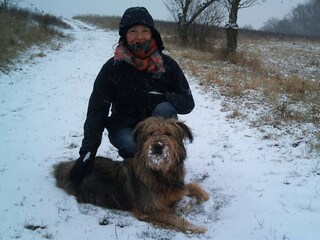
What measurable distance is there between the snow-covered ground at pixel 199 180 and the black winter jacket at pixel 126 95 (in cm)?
91

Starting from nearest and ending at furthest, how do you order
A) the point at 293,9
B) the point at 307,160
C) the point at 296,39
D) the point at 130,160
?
the point at 130,160 → the point at 307,160 → the point at 296,39 → the point at 293,9

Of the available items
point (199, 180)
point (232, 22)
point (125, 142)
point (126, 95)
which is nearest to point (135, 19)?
point (126, 95)

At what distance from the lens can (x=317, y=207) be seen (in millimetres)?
3590

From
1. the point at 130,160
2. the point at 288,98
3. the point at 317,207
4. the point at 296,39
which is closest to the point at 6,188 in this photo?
the point at 130,160

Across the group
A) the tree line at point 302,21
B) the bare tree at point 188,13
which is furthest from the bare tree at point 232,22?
the tree line at point 302,21

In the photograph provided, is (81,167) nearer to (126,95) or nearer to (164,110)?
(126,95)

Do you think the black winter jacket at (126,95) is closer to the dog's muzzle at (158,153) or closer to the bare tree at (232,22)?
the dog's muzzle at (158,153)

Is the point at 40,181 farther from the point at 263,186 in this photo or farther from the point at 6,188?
the point at 263,186

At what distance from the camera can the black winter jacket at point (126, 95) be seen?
405 centimetres

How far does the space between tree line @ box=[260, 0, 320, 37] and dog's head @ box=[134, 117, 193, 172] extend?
199 ft

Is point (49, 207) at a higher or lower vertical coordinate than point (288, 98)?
lower

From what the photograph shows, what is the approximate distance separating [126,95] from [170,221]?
1585 mm

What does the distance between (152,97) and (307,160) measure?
2369 mm

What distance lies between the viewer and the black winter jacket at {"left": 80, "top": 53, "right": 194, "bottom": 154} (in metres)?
4.05
